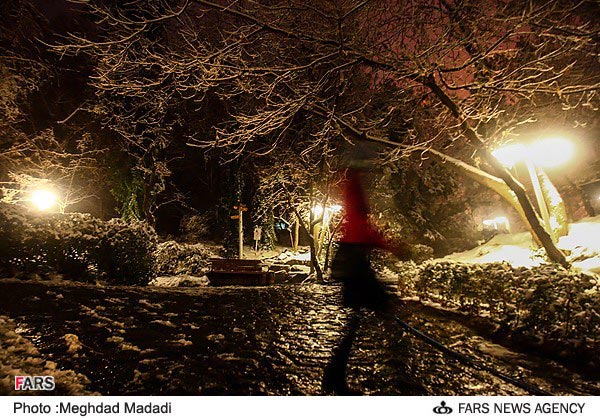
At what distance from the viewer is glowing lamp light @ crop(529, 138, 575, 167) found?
8.42 metres

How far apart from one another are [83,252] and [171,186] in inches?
719

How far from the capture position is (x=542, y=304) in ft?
15.2

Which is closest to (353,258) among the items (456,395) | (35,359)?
(456,395)

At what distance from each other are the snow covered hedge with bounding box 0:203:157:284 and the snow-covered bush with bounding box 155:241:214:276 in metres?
5.86

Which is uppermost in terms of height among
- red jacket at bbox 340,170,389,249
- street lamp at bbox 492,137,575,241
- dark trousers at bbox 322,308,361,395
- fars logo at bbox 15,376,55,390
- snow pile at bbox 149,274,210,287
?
street lamp at bbox 492,137,575,241

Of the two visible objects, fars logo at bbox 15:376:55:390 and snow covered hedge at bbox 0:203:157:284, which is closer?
fars logo at bbox 15:376:55:390

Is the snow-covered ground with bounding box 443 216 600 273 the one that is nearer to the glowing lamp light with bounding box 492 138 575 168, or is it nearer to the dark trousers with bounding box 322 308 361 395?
the glowing lamp light with bounding box 492 138 575 168

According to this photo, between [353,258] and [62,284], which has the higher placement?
[353,258]

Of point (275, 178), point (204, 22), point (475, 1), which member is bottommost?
point (275, 178)

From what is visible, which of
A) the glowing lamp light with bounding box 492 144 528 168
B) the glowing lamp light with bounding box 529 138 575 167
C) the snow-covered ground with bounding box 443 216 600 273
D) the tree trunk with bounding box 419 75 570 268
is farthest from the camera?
the glowing lamp light with bounding box 492 144 528 168

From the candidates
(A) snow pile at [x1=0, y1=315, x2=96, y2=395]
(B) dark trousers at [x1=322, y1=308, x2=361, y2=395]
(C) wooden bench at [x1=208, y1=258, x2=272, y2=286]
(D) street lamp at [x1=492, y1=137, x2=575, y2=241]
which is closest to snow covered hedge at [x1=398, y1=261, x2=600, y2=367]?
(B) dark trousers at [x1=322, y1=308, x2=361, y2=395]

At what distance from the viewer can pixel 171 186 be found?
26.0 m

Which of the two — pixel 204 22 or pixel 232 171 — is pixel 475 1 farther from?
pixel 232 171

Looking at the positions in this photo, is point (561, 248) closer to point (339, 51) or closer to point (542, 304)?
point (542, 304)
